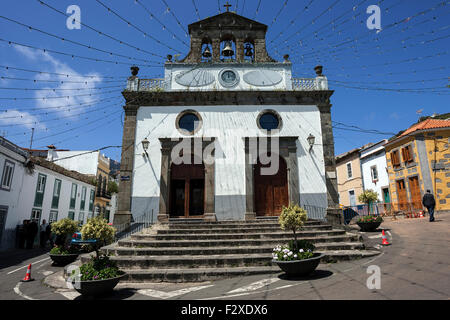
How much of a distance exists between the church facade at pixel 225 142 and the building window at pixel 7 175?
788cm

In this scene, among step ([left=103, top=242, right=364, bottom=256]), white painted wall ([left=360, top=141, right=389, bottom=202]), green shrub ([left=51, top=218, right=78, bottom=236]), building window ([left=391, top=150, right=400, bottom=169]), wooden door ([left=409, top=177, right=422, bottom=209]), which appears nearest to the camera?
step ([left=103, top=242, right=364, bottom=256])

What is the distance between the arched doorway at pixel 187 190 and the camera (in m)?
13.3

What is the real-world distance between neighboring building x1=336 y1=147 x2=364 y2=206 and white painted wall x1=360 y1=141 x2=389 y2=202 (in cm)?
63

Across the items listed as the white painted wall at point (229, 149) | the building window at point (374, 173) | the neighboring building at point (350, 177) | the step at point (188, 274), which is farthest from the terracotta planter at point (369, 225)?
the neighboring building at point (350, 177)

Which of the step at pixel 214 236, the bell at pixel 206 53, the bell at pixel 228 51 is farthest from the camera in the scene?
the bell at pixel 206 53

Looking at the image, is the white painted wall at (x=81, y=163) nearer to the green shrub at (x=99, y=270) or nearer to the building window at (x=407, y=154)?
the green shrub at (x=99, y=270)

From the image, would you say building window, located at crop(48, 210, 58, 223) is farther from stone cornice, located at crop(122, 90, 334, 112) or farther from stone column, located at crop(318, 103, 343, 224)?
stone column, located at crop(318, 103, 343, 224)

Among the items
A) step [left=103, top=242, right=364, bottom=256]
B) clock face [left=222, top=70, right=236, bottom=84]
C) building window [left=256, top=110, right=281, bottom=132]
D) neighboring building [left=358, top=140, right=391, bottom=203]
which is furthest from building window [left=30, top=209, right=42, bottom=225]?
neighboring building [left=358, top=140, right=391, bottom=203]

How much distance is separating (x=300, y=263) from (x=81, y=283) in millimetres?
4905

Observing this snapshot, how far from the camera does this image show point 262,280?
659cm

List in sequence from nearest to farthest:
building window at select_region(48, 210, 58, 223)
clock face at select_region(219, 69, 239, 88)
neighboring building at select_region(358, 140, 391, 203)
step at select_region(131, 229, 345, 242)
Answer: step at select_region(131, 229, 345, 242) → clock face at select_region(219, 69, 239, 88) → building window at select_region(48, 210, 58, 223) → neighboring building at select_region(358, 140, 391, 203)

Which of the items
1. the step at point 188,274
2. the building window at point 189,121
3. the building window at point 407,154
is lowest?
the step at point 188,274

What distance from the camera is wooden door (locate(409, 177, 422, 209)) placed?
17.4 metres
